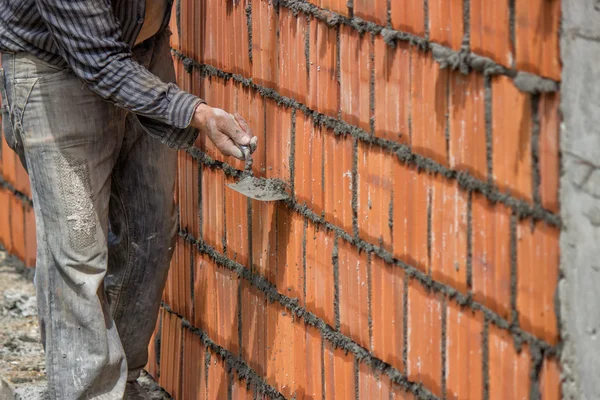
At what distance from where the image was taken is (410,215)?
8.81ft

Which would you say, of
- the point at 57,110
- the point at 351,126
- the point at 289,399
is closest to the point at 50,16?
the point at 57,110

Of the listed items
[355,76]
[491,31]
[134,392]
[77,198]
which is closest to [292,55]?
[355,76]

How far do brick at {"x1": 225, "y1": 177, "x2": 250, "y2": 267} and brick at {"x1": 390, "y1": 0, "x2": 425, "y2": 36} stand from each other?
3.59 feet

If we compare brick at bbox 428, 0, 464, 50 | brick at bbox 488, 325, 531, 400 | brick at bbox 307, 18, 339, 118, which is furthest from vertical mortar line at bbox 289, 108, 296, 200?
brick at bbox 488, 325, 531, 400

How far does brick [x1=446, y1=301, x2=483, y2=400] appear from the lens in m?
2.45

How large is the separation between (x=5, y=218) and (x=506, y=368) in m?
4.46

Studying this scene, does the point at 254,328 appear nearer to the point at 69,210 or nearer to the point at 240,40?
the point at 69,210

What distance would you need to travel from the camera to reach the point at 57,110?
3.37 meters

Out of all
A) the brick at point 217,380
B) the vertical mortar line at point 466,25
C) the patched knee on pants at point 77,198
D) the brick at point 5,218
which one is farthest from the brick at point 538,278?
the brick at point 5,218

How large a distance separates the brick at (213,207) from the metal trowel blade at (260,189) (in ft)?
1.08

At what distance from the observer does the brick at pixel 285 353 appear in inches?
131

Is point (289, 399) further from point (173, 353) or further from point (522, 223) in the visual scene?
point (522, 223)

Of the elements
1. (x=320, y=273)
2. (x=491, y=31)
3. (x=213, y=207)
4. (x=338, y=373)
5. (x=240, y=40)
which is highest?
(x=491, y=31)

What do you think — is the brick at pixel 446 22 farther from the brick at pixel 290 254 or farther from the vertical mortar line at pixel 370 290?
the brick at pixel 290 254
